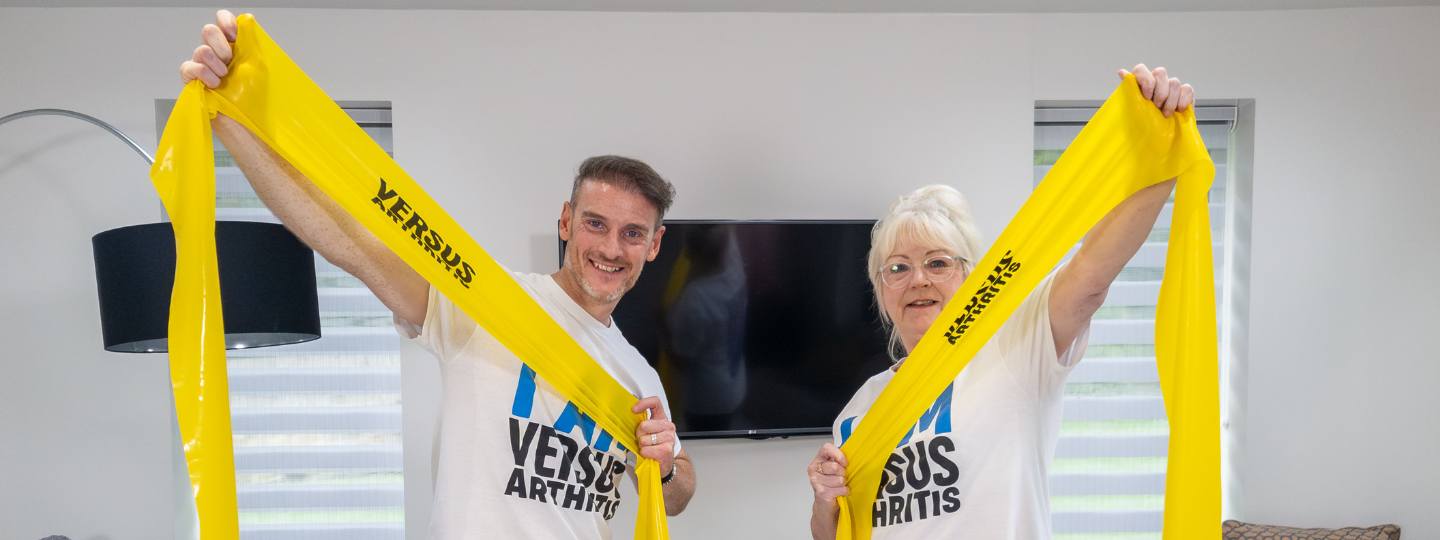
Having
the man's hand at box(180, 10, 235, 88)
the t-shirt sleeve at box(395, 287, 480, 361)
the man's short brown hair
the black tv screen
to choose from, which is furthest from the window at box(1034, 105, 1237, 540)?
the man's hand at box(180, 10, 235, 88)

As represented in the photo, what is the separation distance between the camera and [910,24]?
3572mm

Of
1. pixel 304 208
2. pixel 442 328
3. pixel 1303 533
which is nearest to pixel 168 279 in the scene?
pixel 442 328

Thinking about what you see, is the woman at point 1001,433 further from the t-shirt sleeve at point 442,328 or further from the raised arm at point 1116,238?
the t-shirt sleeve at point 442,328

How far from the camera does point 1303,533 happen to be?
3.40 m

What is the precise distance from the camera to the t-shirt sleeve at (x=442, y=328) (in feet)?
6.04

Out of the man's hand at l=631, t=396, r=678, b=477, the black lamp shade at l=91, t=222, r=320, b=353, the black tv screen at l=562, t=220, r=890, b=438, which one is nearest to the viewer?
the man's hand at l=631, t=396, r=678, b=477

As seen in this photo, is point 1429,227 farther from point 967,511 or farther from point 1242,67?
point 967,511

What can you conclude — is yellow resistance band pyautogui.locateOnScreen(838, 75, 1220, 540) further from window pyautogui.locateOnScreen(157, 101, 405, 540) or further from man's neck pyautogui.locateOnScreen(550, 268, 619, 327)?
window pyautogui.locateOnScreen(157, 101, 405, 540)

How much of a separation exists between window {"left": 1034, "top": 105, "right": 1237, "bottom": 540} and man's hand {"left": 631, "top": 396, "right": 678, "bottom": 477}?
239 centimetres

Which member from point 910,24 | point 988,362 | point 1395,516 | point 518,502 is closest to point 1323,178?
point 1395,516

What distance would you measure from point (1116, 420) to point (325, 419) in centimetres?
321

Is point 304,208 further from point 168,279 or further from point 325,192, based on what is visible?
point 168,279

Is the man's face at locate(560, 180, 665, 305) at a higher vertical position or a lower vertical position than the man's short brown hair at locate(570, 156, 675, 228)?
lower

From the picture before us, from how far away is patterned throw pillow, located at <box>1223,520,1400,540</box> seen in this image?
338 centimetres
